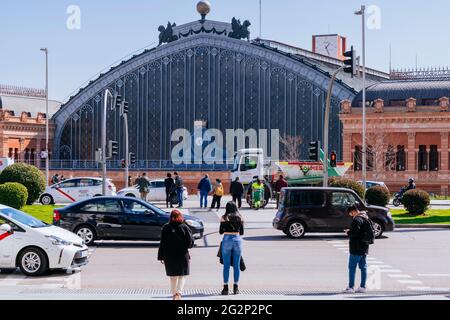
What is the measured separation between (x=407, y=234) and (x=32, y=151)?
57584 mm

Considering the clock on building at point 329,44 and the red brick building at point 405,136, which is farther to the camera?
the clock on building at point 329,44

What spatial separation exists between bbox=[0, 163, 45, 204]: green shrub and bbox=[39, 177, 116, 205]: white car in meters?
3.56

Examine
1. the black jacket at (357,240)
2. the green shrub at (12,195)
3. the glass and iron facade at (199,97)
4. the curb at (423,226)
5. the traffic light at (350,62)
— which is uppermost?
the glass and iron facade at (199,97)

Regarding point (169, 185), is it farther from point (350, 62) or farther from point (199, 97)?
point (199, 97)

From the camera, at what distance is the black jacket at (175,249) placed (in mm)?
14258

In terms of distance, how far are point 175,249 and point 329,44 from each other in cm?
9145

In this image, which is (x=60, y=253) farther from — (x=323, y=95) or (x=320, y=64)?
(x=320, y=64)

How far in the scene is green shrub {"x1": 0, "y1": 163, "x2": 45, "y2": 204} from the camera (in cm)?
3962

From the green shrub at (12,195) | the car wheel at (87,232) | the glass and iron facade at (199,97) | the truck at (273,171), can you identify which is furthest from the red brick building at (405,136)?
the car wheel at (87,232)

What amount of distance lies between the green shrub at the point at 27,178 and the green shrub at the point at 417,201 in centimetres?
1703

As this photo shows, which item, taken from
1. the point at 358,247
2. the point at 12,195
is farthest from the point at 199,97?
the point at 358,247

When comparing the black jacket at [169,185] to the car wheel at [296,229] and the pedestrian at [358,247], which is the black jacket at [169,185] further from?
the pedestrian at [358,247]

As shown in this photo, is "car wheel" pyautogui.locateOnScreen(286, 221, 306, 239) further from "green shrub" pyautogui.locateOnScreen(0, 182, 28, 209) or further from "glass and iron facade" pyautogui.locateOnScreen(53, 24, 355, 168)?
"glass and iron facade" pyautogui.locateOnScreen(53, 24, 355, 168)
